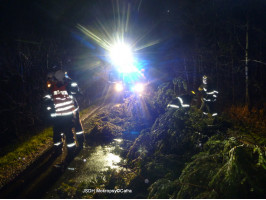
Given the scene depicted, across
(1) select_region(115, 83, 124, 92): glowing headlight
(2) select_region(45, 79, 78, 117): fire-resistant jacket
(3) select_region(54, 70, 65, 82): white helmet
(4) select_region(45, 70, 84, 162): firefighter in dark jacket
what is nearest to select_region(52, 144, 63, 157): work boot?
(4) select_region(45, 70, 84, 162): firefighter in dark jacket

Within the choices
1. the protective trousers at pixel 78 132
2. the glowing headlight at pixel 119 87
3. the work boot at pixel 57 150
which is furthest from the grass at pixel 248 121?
the glowing headlight at pixel 119 87

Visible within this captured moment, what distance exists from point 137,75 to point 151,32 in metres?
5.22

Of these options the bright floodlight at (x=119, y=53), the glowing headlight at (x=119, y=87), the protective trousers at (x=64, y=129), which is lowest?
the protective trousers at (x=64, y=129)

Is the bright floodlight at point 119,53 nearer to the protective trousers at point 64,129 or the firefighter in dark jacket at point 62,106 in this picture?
the firefighter in dark jacket at point 62,106

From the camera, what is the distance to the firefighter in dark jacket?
4.80 m

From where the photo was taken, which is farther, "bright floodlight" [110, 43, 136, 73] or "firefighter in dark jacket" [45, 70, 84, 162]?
"bright floodlight" [110, 43, 136, 73]

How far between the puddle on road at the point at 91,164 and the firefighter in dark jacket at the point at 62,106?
0.41 meters

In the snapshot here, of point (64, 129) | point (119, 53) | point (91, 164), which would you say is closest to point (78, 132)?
point (64, 129)

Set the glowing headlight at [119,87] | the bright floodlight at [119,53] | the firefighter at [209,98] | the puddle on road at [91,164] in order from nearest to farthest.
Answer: the puddle on road at [91,164] < the firefighter at [209,98] < the glowing headlight at [119,87] < the bright floodlight at [119,53]

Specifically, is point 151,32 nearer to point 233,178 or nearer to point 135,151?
point 135,151

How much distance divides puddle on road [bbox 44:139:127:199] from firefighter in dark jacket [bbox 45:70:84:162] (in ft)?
1.34

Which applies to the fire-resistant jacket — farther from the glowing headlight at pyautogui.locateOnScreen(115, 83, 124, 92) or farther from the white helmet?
the glowing headlight at pyautogui.locateOnScreen(115, 83, 124, 92)

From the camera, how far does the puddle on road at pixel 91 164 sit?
375 centimetres

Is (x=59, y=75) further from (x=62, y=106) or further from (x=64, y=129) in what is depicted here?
(x=64, y=129)
